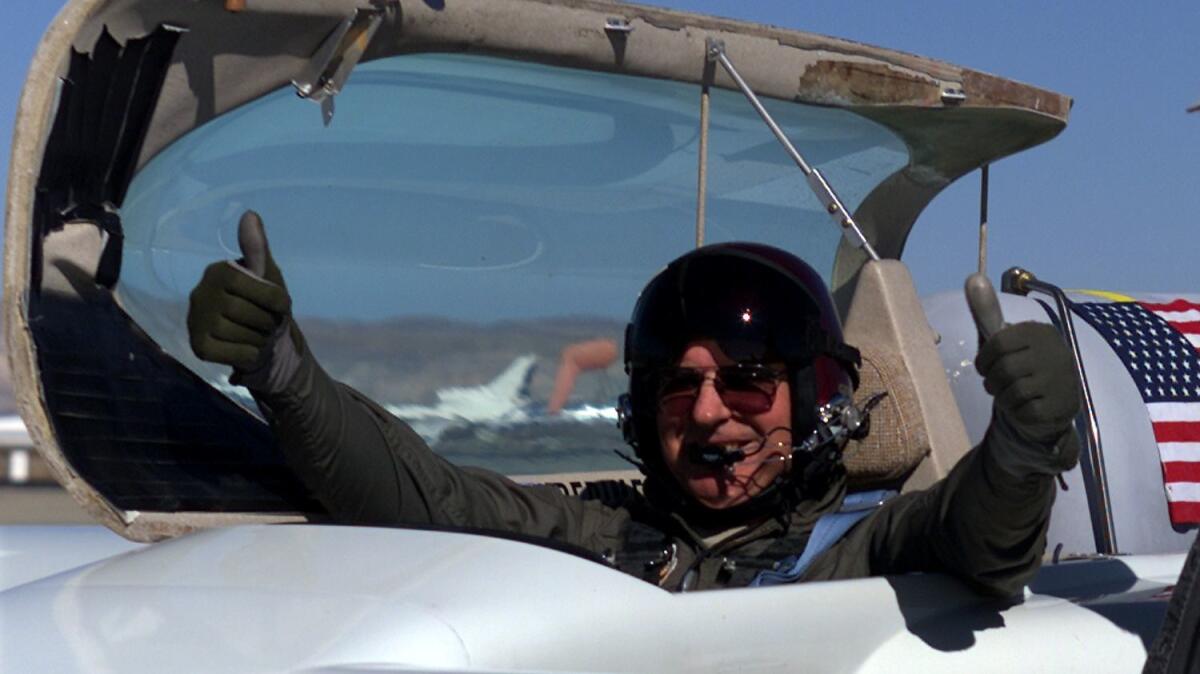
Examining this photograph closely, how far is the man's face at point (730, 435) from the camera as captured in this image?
8.50 feet

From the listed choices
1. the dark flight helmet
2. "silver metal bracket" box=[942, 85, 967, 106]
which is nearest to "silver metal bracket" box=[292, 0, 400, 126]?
the dark flight helmet

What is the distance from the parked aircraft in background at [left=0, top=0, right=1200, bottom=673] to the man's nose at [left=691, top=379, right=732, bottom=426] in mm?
491

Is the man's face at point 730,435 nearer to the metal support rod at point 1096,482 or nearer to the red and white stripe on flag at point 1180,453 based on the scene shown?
the metal support rod at point 1096,482

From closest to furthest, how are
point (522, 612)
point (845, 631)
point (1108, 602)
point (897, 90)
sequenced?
1. point (522, 612)
2. point (845, 631)
3. point (1108, 602)
4. point (897, 90)

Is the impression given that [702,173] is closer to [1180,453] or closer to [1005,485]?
[1180,453]

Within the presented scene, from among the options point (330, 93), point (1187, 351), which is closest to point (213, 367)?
point (330, 93)

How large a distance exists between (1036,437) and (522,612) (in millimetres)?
681

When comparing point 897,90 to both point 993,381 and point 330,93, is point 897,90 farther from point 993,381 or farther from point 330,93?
point 993,381

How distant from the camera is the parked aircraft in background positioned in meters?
1.92

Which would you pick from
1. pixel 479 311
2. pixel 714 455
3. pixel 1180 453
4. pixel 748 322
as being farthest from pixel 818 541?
pixel 1180 453

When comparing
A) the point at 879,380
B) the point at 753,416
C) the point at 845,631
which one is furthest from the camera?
the point at 879,380

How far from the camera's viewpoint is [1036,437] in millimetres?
1954

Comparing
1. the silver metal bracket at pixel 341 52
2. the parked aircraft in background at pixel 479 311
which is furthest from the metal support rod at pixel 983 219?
the silver metal bracket at pixel 341 52

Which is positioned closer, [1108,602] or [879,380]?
[1108,602]
